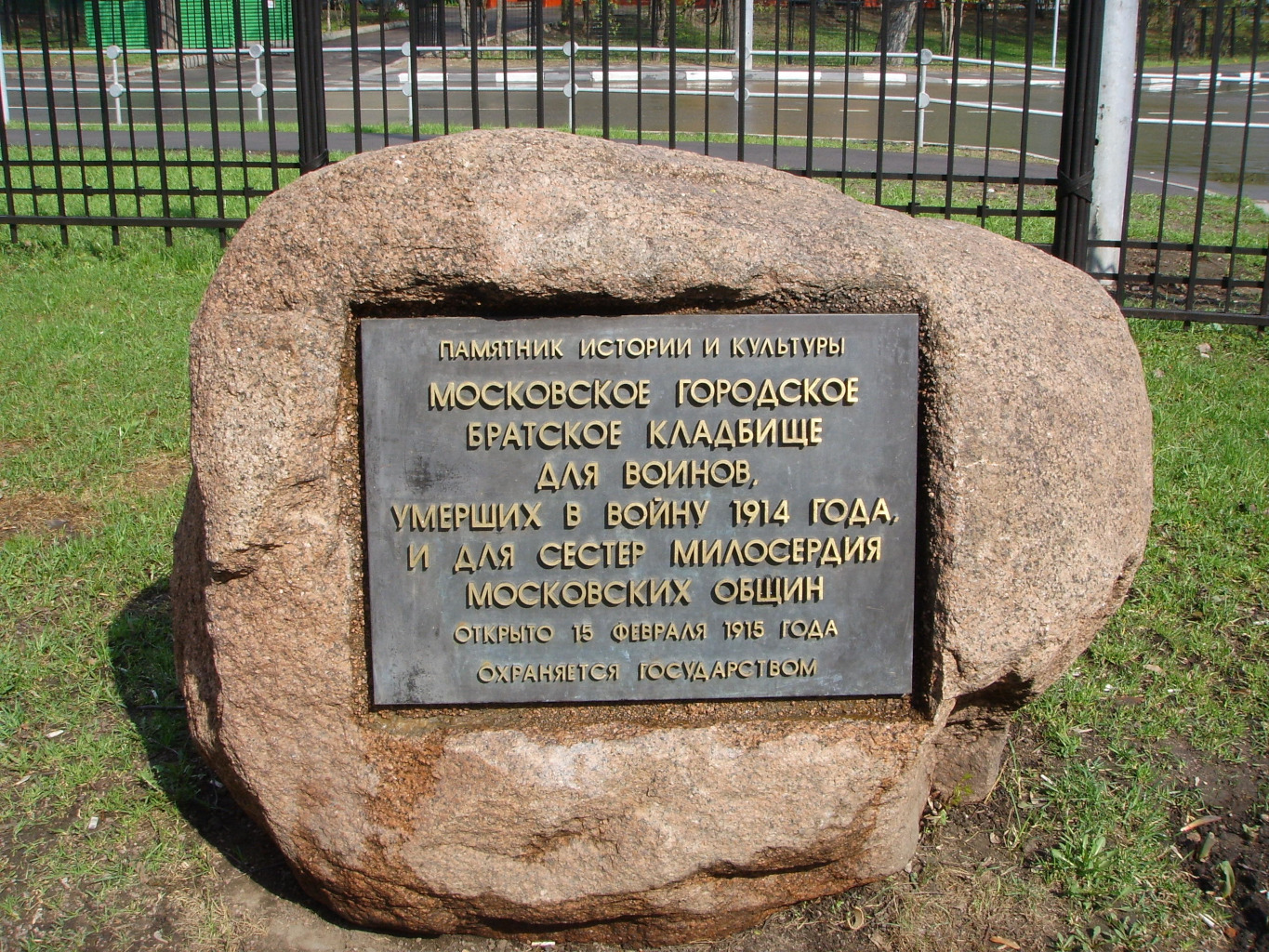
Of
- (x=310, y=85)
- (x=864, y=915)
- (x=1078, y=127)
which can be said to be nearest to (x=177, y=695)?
(x=864, y=915)

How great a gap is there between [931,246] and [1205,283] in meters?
4.48

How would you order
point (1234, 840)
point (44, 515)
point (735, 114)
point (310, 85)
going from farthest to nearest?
point (735, 114) → point (310, 85) → point (44, 515) → point (1234, 840)

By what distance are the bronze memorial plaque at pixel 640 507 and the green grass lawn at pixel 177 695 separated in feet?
2.53

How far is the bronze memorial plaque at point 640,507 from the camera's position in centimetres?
258

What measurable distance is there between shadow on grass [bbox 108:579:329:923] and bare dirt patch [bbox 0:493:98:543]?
1.78 feet

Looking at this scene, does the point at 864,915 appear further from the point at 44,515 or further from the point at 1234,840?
the point at 44,515

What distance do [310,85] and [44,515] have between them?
9.14ft

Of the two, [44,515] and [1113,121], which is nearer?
[44,515]

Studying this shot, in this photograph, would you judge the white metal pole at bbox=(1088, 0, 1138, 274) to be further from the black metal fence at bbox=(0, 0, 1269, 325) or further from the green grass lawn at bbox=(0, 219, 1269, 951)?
the green grass lawn at bbox=(0, 219, 1269, 951)

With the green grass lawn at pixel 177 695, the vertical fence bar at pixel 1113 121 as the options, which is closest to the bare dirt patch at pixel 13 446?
the green grass lawn at pixel 177 695

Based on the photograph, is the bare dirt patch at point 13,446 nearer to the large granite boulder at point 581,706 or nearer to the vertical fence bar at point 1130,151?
the large granite boulder at point 581,706

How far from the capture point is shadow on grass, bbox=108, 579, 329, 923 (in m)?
2.92

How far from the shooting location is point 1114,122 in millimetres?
6371

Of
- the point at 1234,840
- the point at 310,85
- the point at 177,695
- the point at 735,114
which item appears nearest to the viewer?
the point at 1234,840
